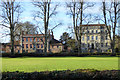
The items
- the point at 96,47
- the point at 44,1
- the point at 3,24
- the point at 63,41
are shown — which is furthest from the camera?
the point at 96,47

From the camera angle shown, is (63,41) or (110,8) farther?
(63,41)

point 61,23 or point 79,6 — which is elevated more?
point 79,6

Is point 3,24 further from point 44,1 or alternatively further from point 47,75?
point 47,75

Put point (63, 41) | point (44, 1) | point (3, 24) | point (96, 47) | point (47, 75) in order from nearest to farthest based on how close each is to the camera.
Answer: point (47, 75) → point (3, 24) → point (44, 1) → point (63, 41) → point (96, 47)

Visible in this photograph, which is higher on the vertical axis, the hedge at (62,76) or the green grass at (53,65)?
the hedge at (62,76)

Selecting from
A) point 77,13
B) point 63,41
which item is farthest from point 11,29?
point 63,41

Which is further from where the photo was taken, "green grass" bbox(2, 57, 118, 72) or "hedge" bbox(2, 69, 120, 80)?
"green grass" bbox(2, 57, 118, 72)

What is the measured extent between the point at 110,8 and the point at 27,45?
36.7m

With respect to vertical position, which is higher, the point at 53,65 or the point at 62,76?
the point at 62,76

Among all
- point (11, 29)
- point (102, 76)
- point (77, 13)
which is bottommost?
point (102, 76)

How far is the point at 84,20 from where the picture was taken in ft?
142

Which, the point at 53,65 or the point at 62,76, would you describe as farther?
the point at 53,65

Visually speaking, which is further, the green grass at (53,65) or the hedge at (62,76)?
the green grass at (53,65)

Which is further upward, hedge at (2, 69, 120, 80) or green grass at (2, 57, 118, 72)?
hedge at (2, 69, 120, 80)
